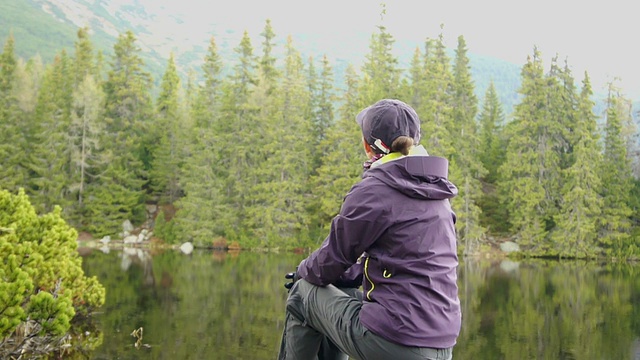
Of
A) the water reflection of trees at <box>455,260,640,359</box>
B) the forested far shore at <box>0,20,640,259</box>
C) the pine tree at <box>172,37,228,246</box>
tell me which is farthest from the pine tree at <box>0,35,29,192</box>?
the water reflection of trees at <box>455,260,640,359</box>

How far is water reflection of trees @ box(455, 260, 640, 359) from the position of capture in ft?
26.2

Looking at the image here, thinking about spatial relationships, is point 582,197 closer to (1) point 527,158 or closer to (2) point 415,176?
(1) point 527,158

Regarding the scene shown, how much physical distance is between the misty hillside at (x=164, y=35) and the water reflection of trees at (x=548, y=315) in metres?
73.5

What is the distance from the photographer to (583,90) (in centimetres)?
2744

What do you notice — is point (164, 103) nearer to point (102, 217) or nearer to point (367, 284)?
point (102, 217)

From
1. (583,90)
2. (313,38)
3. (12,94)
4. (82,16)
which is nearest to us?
(583,90)

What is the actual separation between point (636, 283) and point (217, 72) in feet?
77.1

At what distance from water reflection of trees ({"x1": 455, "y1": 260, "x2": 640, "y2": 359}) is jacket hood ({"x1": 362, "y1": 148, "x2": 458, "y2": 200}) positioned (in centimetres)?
550

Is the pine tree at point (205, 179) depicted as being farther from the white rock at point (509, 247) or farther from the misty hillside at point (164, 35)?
the misty hillside at point (164, 35)

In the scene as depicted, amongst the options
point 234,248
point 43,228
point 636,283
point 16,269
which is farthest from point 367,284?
point 234,248

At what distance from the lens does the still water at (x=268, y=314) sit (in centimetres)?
757

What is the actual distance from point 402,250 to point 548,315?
30.9ft

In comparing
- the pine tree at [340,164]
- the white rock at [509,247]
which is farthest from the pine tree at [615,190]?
the pine tree at [340,164]

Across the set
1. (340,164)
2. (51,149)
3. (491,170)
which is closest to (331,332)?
(340,164)
